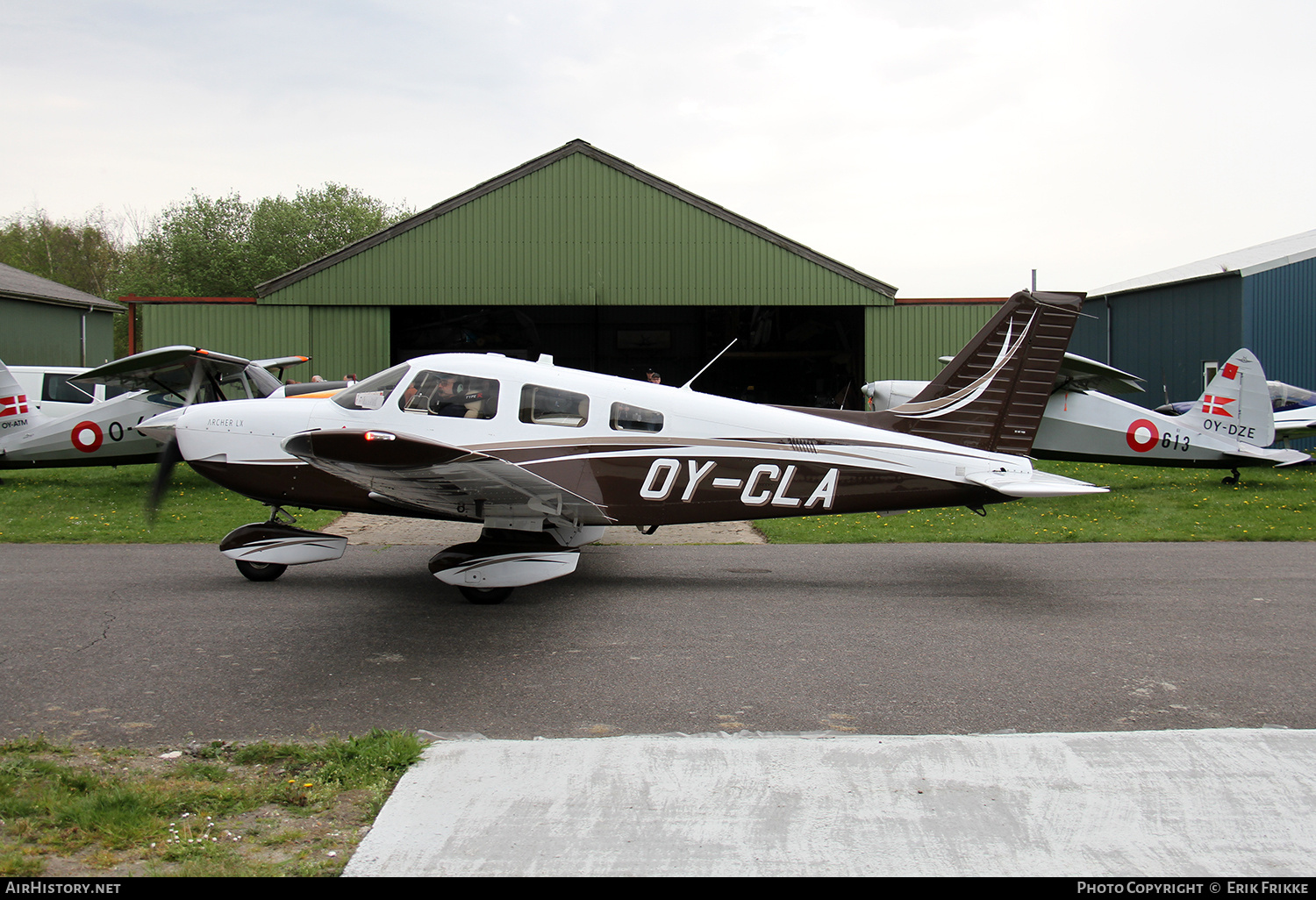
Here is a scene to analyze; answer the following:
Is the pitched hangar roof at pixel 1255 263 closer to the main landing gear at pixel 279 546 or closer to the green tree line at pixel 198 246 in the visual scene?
the main landing gear at pixel 279 546

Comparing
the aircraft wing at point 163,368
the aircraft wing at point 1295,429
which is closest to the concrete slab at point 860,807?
the aircraft wing at point 163,368

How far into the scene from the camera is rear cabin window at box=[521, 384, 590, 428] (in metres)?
7.52

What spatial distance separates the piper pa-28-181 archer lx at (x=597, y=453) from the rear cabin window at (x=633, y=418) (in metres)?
0.01

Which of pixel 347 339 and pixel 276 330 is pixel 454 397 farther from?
pixel 276 330

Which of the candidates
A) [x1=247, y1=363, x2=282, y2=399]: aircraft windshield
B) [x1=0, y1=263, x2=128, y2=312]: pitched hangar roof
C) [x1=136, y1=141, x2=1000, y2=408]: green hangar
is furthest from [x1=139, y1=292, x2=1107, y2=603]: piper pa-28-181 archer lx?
[x1=0, y1=263, x2=128, y2=312]: pitched hangar roof

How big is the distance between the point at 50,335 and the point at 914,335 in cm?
2934

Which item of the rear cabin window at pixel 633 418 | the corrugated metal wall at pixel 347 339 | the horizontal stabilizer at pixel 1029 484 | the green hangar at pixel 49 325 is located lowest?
the horizontal stabilizer at pixel 1029 484

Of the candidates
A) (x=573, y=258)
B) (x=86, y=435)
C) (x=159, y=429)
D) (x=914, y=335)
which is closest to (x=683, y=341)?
(x=573, y=258)

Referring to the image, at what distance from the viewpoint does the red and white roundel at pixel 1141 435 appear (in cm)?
1455

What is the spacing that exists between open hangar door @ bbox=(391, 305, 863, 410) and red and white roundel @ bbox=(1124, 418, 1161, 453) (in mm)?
13311

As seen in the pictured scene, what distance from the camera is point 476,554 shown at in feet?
23.8

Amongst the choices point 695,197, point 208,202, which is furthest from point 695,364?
point 208,202

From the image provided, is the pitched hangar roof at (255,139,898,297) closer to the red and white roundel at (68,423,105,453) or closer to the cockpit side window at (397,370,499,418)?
the red and white roundel at (68,423,105,453)

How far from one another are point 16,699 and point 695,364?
2635cm
